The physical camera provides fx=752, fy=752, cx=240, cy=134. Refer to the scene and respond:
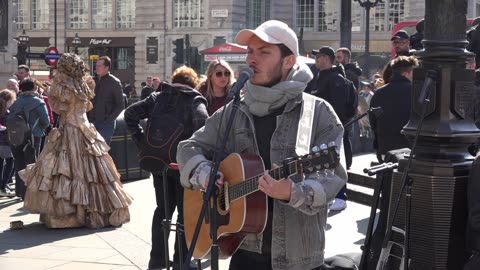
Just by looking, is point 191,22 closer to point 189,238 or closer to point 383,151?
point 383,151

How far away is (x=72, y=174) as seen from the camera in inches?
332

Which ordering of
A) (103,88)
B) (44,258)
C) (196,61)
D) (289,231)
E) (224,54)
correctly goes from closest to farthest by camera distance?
(289,231), (44,258), (103,88), (196,61), (224,54)

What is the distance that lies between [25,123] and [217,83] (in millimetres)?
4366

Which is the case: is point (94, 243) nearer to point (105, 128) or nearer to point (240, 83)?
point (105, 128)

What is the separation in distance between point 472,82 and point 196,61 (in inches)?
807

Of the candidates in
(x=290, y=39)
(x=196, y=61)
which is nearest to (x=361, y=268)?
(x=290, y=39)

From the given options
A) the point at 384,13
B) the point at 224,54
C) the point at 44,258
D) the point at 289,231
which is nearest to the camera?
the point at 289,231

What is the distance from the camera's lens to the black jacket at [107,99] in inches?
420

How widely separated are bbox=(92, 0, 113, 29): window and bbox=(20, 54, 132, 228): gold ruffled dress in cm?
4147

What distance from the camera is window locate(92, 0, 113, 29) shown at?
49.0 metres

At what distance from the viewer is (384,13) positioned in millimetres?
43500

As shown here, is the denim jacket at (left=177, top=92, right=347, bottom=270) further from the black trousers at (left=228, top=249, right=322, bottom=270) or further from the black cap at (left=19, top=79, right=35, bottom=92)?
the black cap at (left=19, top=79, right=35, bottom=92)

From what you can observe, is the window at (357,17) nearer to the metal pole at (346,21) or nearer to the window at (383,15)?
the window at (383,15)

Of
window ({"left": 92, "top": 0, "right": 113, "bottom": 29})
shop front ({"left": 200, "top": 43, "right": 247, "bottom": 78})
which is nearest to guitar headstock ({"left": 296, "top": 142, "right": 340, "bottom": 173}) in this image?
shop front ({"left": 200, "top": 43, "right": 247, "bottom": 78})
